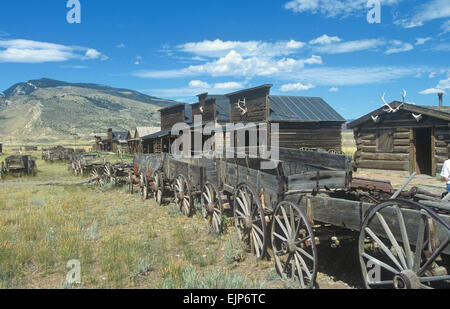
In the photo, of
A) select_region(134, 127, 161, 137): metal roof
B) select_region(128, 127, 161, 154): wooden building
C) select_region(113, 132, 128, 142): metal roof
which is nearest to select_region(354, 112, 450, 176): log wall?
select_region(128, 127, 161, 154): wooden building

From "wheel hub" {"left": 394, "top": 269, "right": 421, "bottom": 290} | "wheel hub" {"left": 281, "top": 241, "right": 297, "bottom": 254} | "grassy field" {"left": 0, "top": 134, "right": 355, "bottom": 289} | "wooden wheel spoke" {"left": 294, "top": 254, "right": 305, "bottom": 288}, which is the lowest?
"grassy field" {"left": 0, "top": 134, "right": 355, "bottom": 289}

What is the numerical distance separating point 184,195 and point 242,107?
15432 millimetres

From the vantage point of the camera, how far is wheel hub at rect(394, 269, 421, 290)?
252cm

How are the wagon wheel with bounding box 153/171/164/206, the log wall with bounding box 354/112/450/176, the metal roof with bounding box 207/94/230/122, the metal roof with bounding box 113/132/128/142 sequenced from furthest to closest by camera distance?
the metal roof with bounding box 113/132/128/142, the metal roof with bounding box 207/94/230/122, the log wall with bounding box 354/112/450/176, the wagon wheel with bounding box 153/171/164/206

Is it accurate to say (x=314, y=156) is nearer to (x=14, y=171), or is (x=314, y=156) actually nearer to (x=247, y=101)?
(x=247, y=101)

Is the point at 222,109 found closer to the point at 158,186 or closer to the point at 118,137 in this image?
the point at 158,186

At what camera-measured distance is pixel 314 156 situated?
6.10 metres

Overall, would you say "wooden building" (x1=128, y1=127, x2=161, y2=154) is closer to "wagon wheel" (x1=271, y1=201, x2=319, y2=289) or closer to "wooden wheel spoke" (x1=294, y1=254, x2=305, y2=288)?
"wagon wheel" (x1=271, y1=201, x2=319, y2=289)

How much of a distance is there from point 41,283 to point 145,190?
20.0 ft

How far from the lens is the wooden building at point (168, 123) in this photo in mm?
29094

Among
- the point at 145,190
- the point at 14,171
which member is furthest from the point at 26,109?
the point at 145,190

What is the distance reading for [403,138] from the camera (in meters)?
13.5

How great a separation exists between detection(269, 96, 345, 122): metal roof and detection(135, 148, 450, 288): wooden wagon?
538 inches

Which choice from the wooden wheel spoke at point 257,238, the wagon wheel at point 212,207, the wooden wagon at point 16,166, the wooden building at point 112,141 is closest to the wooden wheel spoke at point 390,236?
the wooden wheel spoke at point 257,238
